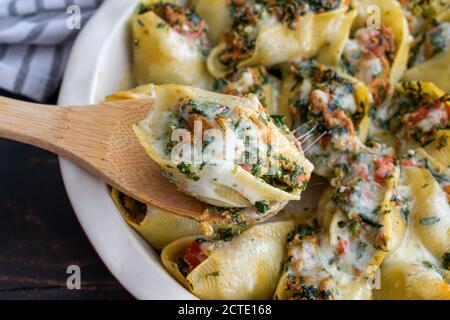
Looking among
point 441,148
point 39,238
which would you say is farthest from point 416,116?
point 39,238

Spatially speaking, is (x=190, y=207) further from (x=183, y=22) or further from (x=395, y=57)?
(x=395, y=57)

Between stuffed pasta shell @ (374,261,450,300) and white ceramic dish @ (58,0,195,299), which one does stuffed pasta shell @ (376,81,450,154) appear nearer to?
stuffed pasta shell @ (374,261,450,300)

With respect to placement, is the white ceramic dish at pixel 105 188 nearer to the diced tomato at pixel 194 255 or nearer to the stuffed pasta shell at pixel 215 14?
the diced tomato at pixel 194 255

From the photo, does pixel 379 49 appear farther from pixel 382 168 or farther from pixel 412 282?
pixel 412 282

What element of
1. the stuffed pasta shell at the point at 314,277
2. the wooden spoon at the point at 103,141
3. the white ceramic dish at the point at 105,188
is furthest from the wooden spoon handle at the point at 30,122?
the stuffed pasta shell at the point at 314,277

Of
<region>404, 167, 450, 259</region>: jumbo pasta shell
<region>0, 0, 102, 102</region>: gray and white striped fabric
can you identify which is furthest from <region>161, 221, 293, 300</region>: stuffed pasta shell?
<region>0, 0, 102, 102</region>: gray and white striped fabric
